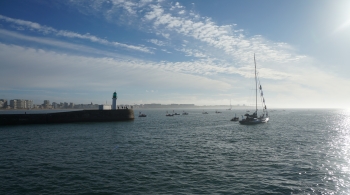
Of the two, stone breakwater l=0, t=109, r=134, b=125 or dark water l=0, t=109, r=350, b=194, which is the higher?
stone breakwater l=0, t=109, r=134, b=125

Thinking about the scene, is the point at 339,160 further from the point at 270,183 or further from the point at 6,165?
the point at 6,165

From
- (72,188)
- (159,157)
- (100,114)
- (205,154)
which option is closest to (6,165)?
(72,188)

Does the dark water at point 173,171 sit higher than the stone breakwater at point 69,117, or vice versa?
the stone breakwater at point 69,117

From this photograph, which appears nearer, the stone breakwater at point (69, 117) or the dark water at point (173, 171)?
the dark water at point (173, 171)

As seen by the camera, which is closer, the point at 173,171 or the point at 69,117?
the point at 173,171

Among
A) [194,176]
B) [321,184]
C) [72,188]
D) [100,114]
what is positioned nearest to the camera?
[72,188]

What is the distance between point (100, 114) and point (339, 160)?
60.8 meters

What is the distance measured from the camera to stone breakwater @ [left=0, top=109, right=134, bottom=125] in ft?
197

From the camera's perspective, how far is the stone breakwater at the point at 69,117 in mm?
59969

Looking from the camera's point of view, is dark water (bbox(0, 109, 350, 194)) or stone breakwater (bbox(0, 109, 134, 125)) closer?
dark water (bbox(0, 109, 350, 194))

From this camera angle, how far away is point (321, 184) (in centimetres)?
1541

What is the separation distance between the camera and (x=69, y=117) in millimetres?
65312

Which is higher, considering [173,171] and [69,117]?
[69,117]

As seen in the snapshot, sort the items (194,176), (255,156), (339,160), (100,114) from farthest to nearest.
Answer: (100,114), (255,156), (339,160), (194,176)
